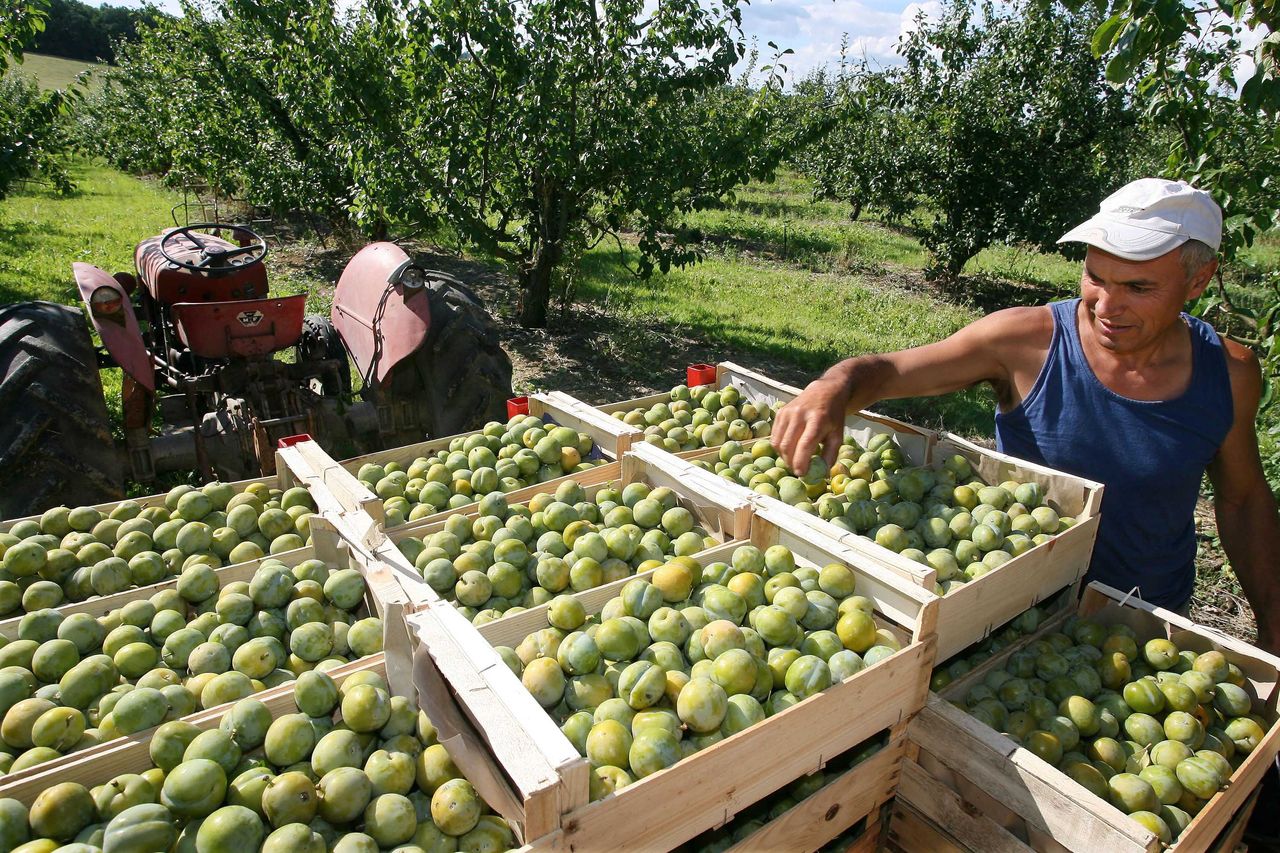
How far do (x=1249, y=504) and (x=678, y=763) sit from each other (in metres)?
2.54

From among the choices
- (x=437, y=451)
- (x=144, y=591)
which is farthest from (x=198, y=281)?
(x=144, y=591)

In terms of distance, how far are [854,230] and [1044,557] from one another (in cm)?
2006

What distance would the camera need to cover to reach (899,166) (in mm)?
14484

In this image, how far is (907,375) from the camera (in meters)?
3.07

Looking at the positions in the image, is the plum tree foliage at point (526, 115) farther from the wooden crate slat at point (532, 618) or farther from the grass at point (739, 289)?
the wooden crate slat at point (532, 618)

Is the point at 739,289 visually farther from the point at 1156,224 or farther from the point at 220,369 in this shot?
the point at 1156,224

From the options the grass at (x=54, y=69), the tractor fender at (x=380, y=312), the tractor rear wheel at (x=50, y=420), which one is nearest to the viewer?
the tractor rear wheel at (x=50, y=420)

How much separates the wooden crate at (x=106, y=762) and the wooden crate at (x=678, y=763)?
1.28ft

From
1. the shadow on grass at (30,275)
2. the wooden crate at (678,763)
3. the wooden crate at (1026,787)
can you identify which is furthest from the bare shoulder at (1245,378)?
the shadow on grass at (30,275)

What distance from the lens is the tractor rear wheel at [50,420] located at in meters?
3.74

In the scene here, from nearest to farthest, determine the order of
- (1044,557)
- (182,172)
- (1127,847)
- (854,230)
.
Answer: (1127,847) → (1044,557) → (182,172) → (854,230)

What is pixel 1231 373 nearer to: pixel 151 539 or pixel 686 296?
pixel 151 539

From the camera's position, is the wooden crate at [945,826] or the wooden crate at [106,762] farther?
the wooden crate at [945,826]

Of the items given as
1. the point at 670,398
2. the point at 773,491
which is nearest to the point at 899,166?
the point at 670,398
